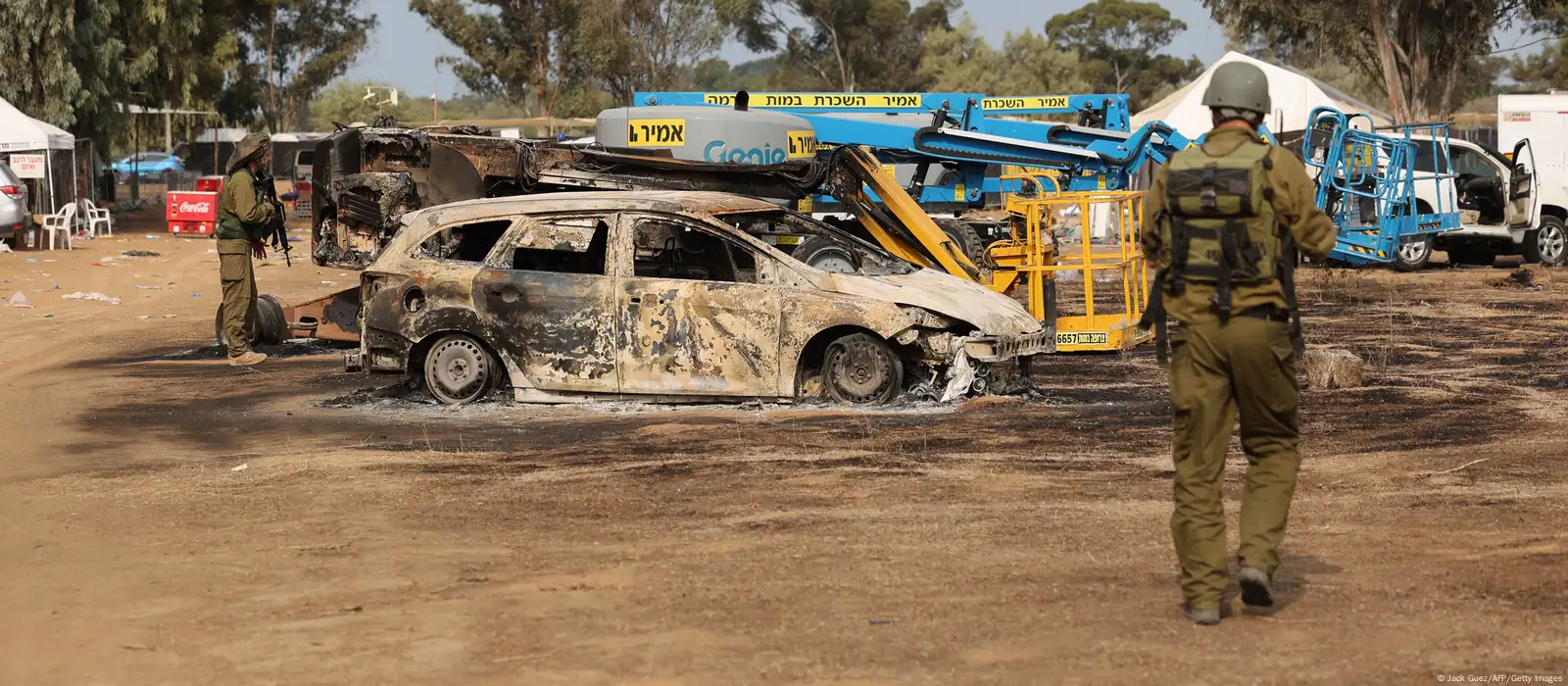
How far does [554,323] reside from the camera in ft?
37.3

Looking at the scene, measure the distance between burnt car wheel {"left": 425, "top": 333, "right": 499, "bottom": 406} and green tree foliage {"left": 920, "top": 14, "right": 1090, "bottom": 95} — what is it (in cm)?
7622

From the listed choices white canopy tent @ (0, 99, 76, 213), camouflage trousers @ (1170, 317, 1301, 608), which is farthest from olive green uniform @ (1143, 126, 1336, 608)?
white canopy tent @ (0, 99, 76, 213)

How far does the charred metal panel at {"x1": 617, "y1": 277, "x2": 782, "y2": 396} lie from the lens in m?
11.1

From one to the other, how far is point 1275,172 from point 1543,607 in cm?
179

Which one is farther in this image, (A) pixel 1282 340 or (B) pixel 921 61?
(B) pixel 921 61

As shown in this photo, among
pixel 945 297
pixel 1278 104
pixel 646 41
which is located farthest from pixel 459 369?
pixel 646 41

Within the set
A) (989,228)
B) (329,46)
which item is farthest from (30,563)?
(329,46)

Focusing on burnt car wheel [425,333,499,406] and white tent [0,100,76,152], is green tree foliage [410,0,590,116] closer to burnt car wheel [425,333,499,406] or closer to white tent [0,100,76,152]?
white tent [0,100,76,152]

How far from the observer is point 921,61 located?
297 ft

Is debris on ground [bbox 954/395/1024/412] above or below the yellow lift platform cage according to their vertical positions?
below

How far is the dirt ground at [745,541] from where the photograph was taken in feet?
18.7

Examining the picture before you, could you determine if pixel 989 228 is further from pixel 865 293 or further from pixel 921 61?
pixel 921 61

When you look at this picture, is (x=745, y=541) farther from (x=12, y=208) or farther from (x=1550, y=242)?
(x=12, y=208)

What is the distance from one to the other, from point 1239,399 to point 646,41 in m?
68.8
